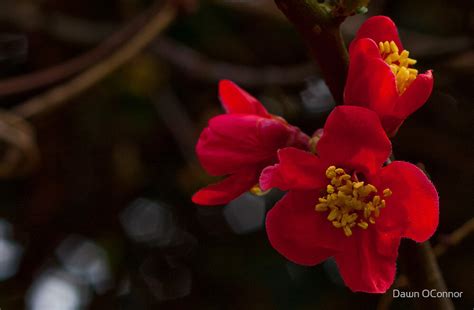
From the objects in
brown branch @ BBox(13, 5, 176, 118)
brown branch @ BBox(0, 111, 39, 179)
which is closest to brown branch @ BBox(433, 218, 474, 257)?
brown branch @ BBox(13, 5, 176, 118)

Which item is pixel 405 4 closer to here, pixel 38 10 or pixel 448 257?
pixel 448 257

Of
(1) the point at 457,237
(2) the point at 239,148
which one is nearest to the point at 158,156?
(1) the point at 457,237

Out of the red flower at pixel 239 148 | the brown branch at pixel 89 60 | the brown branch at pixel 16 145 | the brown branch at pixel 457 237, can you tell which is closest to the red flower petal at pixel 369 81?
the red flower at pixel 239 148

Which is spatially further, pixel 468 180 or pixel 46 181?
pixel 46 181

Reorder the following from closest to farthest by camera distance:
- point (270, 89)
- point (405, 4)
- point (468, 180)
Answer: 1. point (468, 180)
2. point (270, 89)
3. point (405, 4)

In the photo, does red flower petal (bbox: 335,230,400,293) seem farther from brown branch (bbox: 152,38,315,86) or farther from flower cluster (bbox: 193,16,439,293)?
brown branch (bbox: 152,38,315,86)

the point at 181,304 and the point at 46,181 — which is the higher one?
the point at 46,181

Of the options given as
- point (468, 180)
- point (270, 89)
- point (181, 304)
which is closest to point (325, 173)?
point (468, 180)
